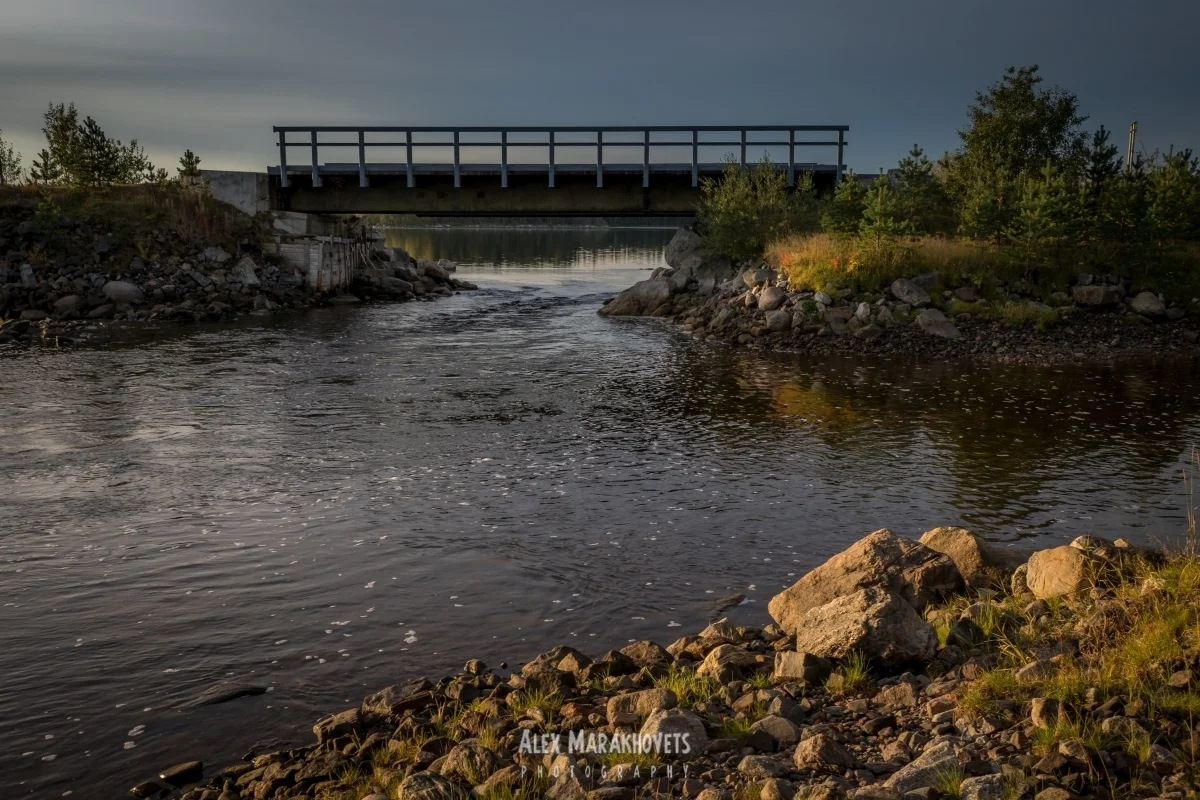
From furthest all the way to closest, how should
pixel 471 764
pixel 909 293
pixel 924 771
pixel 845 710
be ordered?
1. pixel 909 293
2. pixel 845 710
3. pixel 471 764
4. pixel 924 771

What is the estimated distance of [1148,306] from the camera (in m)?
33.8

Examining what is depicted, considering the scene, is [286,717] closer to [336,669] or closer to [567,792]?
[336,669]

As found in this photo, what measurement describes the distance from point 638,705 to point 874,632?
2219mm

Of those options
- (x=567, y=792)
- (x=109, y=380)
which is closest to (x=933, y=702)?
(x=567, y=792)

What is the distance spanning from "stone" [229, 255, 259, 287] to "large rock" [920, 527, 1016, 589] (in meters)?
37.9

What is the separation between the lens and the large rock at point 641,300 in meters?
41.8

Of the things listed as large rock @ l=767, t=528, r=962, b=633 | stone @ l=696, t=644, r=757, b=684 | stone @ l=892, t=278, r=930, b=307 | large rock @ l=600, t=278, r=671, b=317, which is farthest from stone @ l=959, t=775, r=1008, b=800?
large rock @ l=600, t=278, r=671, b=317

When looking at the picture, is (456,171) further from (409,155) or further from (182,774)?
(182,774)

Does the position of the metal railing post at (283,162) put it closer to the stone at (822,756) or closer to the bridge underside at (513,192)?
the bridge underside at (513,192)

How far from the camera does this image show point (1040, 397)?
23.7 meters

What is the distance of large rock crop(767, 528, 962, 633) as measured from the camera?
32.1ft

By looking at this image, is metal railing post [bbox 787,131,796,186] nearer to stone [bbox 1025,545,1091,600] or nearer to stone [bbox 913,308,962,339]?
stone [bbox 913,308,962,339]

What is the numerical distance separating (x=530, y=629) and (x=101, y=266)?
126 ft

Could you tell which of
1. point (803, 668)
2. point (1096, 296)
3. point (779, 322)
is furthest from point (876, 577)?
point (1096, 296)
